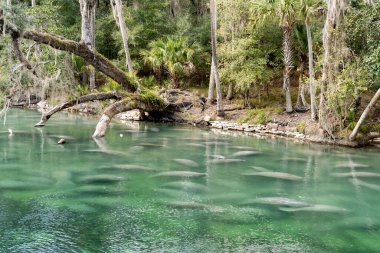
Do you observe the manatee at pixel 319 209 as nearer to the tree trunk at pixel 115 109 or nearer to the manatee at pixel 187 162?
the manatee at pixel 187 162

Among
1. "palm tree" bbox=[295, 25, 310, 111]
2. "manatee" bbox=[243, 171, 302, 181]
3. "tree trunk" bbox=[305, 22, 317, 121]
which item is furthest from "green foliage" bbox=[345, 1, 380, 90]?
"manatee" bbox=[243, 171, 302, 181]

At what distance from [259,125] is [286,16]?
6059 millimetres

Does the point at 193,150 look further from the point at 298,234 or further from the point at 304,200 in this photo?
the point at 298,234

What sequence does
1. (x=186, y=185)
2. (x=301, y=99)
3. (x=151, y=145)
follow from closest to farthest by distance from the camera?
1. (x=186, y=185)
2. (x=151, y=145)
3. (x=301, y=99)

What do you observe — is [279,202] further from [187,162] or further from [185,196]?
[187,162]

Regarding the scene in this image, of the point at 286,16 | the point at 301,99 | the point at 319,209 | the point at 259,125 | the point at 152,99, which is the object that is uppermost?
the point at 286,16

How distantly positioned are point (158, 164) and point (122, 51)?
20244mm

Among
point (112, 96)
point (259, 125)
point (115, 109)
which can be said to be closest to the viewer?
point (115, 109)

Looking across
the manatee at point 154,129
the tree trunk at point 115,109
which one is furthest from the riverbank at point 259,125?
the tree trunk at point 115,109

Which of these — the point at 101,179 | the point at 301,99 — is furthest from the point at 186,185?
the point at 301,99

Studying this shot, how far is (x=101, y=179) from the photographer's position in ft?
45.4

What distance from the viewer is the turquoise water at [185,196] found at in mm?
9109

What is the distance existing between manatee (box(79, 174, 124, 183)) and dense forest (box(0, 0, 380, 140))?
7.63 m

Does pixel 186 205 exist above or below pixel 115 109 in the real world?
below
